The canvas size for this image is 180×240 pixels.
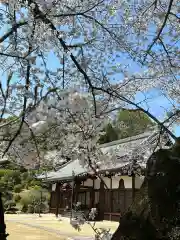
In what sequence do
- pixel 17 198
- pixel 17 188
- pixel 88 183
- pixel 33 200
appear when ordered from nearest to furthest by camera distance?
pixel 88 183, pixel 33 200, pixel 17 198, pixel 17 188

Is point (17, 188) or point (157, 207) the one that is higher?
point (17, 188)

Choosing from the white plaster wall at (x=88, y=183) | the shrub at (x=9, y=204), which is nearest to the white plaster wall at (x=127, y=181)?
the white plaster wall at (x=88, y=183)

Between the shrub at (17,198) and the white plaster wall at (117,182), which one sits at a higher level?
the white plaster wall at (117,182)

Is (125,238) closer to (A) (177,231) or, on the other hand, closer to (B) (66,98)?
(A) (177,231)

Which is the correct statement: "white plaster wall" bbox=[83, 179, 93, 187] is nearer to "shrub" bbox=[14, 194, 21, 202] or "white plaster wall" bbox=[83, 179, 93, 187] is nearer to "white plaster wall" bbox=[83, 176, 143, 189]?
"white plaster wall" bbox=[83, 176, 143, 189]

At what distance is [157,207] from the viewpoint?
1.57 m

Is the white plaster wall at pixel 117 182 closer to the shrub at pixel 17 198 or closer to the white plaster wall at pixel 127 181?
the white plaster wall at pixel 127 181

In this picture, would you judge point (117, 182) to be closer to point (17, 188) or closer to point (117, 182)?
point (117, 182)

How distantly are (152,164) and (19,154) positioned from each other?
5.32 feet

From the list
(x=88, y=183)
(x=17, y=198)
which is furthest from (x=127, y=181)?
(x=17, y=198)

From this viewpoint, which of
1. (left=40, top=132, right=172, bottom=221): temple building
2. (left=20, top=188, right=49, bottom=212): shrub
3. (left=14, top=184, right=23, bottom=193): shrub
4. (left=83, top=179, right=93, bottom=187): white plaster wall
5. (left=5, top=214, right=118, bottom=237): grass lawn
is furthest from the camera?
(left=14, top=184, right=23, bottom=193): shrub

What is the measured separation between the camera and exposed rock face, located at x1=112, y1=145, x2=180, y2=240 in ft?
4.99

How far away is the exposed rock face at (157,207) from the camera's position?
1.52 m

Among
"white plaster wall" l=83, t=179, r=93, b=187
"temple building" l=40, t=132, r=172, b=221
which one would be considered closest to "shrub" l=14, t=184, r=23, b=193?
"temple building" l=40, t=132, r=172, b=221
